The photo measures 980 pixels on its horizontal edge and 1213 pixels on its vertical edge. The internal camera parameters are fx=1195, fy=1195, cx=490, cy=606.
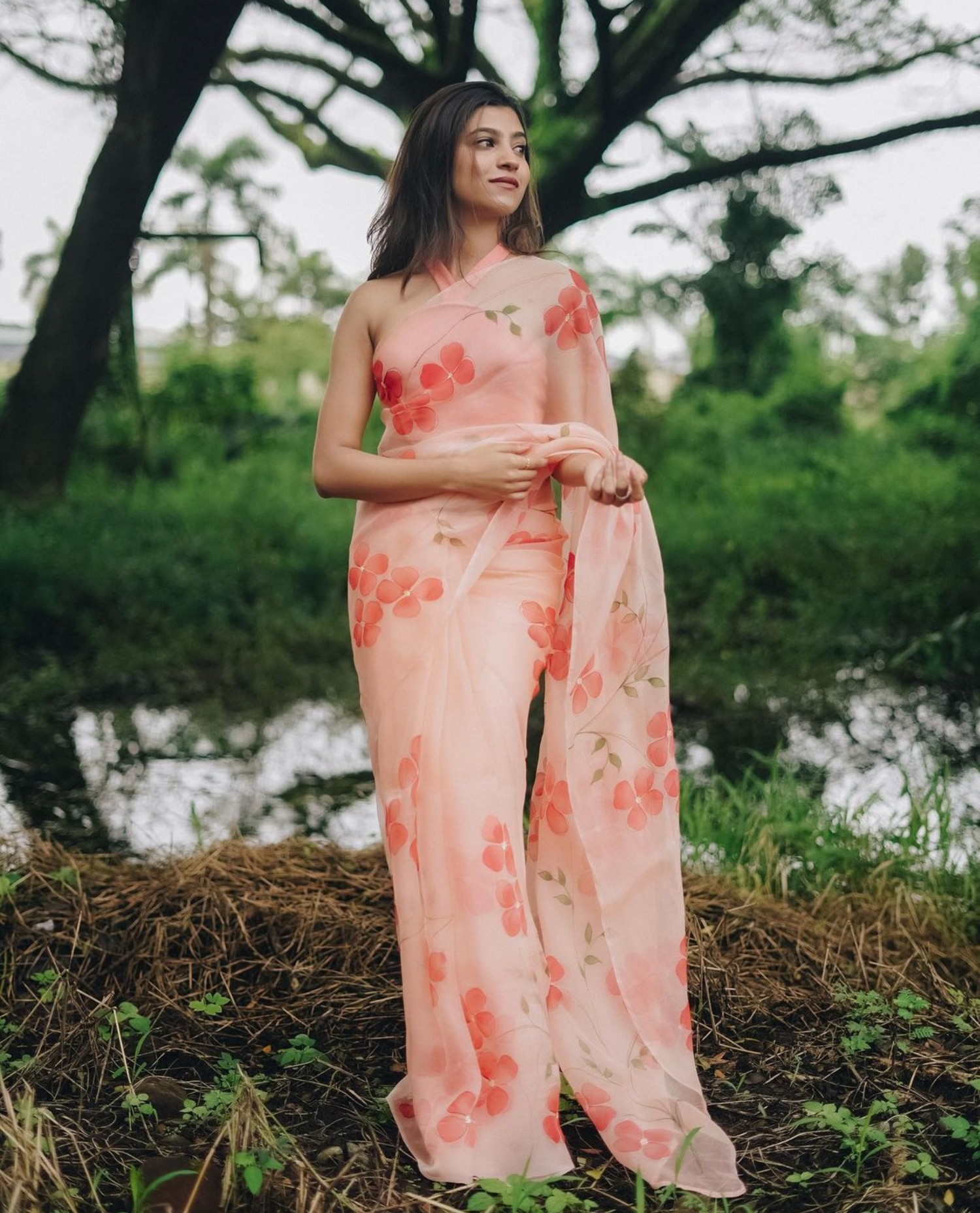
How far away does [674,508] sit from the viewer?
919 centimetres

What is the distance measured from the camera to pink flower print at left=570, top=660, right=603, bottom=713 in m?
2.13

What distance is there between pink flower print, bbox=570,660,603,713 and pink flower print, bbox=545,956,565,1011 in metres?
0.46

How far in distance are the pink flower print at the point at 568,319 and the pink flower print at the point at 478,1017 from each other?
1123mm

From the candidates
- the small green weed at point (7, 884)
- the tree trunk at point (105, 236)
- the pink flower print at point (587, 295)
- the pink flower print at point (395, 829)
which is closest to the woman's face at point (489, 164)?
the pink flower print at point (587, 295)

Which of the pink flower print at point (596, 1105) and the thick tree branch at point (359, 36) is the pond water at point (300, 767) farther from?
the thick tree branch at point (359, 36)

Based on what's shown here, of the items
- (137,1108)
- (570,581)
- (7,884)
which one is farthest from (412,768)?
(7,884)

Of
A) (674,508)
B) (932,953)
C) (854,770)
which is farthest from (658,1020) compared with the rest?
(674,508)

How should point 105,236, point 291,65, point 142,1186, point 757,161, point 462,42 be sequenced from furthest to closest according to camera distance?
point 291,65 → point 757,161 → point 105,236 → point 462,42 → point 142,1186

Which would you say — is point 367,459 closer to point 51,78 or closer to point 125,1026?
point 125,1026

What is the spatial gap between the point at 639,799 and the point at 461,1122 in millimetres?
614

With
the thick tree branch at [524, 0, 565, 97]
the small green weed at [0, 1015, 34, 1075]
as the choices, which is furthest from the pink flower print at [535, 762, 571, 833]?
the thick tree branch at [524, 0, 565, 97]

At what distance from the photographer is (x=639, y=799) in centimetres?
213

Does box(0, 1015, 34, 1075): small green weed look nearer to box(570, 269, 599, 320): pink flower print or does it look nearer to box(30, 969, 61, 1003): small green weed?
box(30, 969, 61, 1003): small green weed

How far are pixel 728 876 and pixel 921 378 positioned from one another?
13528 mm
